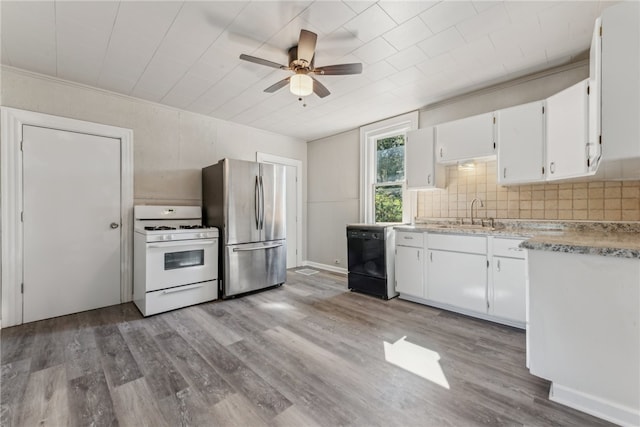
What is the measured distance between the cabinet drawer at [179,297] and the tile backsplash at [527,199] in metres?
3.01

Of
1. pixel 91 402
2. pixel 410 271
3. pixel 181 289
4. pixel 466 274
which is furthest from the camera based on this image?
pixel 410 271

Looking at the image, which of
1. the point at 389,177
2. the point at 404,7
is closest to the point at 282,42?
the point at 404,7

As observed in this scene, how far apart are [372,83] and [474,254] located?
7.21ft

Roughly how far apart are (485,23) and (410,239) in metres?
2.20

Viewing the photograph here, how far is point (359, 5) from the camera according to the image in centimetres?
186

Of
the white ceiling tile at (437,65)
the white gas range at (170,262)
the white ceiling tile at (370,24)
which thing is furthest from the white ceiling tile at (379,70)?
the white gas range at (170,262)

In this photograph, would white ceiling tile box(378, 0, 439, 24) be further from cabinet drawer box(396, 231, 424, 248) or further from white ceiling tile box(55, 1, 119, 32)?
cabinet drawer box(396, 231, 424, 248)

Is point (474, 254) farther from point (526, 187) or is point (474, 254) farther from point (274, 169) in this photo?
point (274, 169)

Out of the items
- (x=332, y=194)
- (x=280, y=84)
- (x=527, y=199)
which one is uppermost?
(x=280, y=84)

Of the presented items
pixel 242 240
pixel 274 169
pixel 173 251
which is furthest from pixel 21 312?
pixel 274 169

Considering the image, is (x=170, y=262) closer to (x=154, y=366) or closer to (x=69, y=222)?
(x=69, y=222)

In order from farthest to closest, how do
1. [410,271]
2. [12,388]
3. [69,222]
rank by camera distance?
[410,271]
[69,222]
[12,388]

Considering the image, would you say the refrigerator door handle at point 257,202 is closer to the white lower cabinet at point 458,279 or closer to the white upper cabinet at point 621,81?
the white lower cabinet at point 458,279

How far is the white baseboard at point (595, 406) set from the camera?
1.34 metres
